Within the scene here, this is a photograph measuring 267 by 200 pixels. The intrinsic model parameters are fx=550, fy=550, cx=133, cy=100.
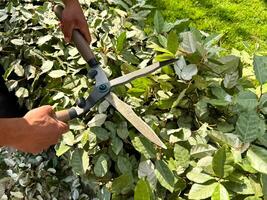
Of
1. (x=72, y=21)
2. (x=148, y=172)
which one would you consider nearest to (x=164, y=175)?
(x=148, y=172)

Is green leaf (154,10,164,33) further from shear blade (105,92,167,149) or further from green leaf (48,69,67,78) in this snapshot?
shear blade (105,92,167,149)

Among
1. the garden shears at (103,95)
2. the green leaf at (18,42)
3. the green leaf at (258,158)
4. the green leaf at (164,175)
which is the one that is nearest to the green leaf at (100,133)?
the garden shears at (103,95)

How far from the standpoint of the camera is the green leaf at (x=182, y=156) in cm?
204

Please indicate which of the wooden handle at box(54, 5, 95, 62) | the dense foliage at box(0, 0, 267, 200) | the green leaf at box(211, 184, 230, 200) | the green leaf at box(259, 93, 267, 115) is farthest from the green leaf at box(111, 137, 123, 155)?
the green leaf at box(259, 93, 267, 115)

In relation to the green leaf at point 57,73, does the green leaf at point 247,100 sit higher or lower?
lower

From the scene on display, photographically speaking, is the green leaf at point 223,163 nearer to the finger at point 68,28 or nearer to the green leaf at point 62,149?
the green leaf at point 62,149

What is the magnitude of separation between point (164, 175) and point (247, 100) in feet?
1.37

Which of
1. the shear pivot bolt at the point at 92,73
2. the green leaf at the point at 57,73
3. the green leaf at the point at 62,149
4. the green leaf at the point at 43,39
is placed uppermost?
the shear pivot bolt at the point at 92,73

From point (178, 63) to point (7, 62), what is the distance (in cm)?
93

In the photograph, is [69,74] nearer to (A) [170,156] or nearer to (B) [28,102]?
(B) [28,102]

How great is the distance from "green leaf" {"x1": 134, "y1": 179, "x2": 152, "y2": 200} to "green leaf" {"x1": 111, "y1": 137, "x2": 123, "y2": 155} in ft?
1.01

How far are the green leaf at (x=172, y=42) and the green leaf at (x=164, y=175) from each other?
46 cm

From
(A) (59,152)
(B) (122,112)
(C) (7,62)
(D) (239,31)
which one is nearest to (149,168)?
(B) (122,112)

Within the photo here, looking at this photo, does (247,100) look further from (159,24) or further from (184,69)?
(159,24)
